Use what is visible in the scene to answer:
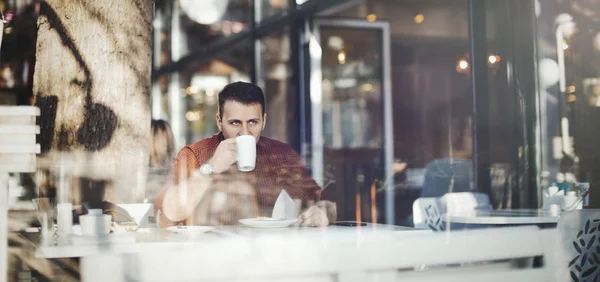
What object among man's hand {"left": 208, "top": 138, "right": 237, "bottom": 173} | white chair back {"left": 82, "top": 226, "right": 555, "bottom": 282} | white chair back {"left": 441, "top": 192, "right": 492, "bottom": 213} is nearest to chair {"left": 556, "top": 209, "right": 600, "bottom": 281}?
white chair back {"left": 82, "top": 226, "right": 555, "bottom": 282}

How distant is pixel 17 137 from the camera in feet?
6.23

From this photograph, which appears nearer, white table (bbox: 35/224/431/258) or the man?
white table (bbox: 35/224/431/258)

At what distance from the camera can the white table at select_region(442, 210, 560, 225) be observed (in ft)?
9.30

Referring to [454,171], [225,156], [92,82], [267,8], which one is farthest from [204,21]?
[225,156]

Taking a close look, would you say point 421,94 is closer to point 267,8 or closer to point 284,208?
point 267,8

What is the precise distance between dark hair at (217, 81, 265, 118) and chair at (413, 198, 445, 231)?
4.47 feet

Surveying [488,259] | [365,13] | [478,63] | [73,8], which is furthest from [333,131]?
[488,259]

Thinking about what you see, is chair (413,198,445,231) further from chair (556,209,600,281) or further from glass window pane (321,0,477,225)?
chair (556,209,600,281)

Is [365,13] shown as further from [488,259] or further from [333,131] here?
[488,259]

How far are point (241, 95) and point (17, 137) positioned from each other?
3.57ft

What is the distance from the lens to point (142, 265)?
168 centimetres

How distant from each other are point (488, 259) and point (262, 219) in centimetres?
83

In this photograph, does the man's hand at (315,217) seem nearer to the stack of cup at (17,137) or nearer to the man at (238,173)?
the man at (238,173)

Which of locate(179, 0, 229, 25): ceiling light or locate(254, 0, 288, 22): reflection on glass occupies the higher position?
locate(179, 0, 229, 25): ceiling light
